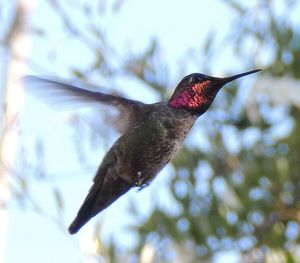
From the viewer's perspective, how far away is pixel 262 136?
4.13 m

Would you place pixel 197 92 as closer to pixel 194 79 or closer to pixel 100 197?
pixel 194 79

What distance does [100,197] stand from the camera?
2482mm

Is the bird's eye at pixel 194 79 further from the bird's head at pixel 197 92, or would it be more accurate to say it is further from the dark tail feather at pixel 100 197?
the dark tail feather at pixel 100 197

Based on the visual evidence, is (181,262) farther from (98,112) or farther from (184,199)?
(98,112)

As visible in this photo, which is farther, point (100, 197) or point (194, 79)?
point (100, 197)

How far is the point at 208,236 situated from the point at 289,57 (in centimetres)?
92

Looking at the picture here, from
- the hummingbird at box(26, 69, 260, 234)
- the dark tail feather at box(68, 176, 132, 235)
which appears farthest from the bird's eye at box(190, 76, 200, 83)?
the dark tail feather at box(68, 176, 132, 235)

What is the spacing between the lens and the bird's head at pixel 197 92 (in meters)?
2.22

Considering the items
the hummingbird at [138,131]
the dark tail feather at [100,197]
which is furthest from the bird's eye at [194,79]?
the dark tail feather at [100,197]

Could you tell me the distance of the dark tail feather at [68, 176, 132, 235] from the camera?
241cm

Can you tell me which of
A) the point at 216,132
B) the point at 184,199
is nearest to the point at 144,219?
the point at 184,199

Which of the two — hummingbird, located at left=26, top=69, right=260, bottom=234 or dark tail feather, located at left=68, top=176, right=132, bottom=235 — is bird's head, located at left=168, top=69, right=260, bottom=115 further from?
dark tail feather, located at left=68, top=176, right=132, bottom=235

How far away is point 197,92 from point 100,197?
404 mm


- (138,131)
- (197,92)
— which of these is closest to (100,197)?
(138,131)
